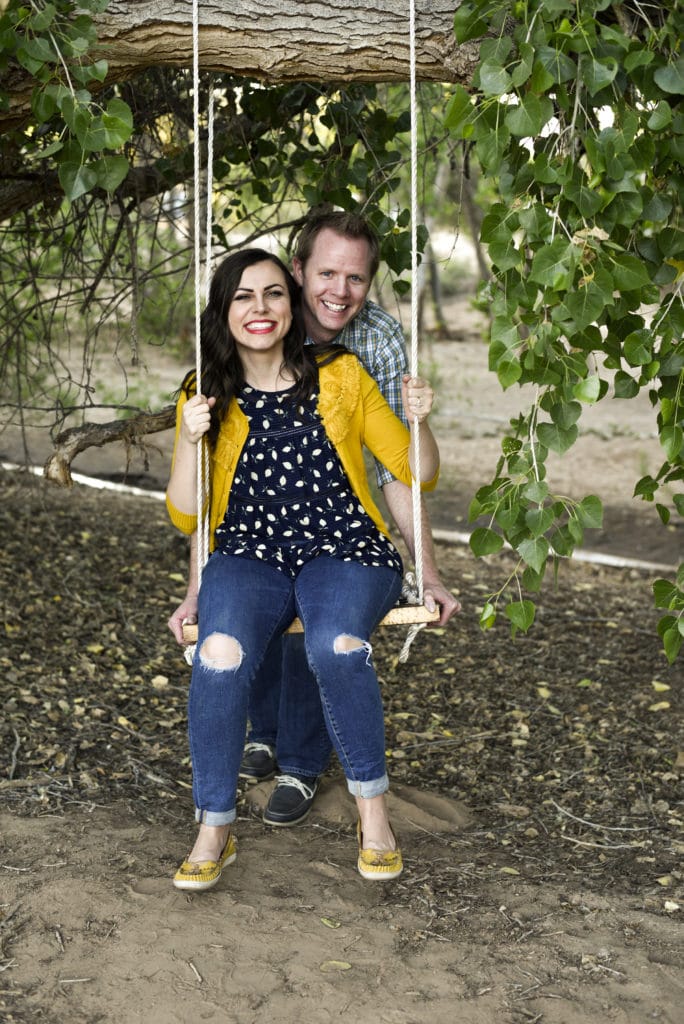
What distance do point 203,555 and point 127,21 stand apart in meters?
1.09

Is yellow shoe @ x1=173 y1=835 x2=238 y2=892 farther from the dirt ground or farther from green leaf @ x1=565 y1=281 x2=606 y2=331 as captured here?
green leaf @ x1=565 y1=281 x2=606 y2=331

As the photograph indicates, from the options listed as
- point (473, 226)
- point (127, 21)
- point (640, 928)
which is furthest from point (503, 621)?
point (473, 226)

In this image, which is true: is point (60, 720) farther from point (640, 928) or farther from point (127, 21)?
point (127, 21)

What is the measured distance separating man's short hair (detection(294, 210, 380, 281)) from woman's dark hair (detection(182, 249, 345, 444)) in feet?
0.56

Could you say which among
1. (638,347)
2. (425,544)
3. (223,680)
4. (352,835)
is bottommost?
(352,835)

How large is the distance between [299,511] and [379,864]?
2.60 feet

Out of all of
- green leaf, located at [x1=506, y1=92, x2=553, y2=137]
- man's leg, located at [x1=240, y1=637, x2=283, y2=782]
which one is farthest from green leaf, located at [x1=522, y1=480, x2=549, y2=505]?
man's leg, located at [x1=240, y1=637, x2=283, y2=782]

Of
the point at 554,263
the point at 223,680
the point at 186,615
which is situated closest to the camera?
the point at 554,263

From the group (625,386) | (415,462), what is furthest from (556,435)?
(415,462)

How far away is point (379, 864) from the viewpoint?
258 centimetres

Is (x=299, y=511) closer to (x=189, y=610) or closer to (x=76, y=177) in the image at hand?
(x=189, y=610)

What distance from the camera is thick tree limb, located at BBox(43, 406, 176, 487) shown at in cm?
323

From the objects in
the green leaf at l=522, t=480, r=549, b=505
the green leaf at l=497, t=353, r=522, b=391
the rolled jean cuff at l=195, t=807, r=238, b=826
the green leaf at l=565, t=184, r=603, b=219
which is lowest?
the rolled jean cuff at l=195, t=807, r=238, b=826

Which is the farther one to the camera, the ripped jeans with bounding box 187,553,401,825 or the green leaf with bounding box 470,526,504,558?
the ripped jeans with bounding box 187,553,401,825
